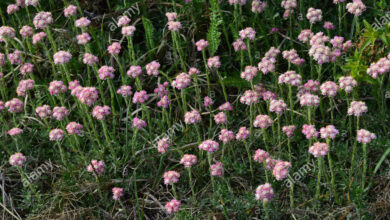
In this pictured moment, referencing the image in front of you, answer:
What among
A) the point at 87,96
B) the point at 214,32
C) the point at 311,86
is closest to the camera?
the point at 87,96

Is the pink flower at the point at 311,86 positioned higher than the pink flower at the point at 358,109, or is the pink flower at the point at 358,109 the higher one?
the pink flower at the point at 358,109

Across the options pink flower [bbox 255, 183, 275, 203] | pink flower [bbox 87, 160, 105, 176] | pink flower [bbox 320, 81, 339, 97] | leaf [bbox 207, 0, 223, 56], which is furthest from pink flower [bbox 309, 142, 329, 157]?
leaf [bbox 207, 0, 223, 56]

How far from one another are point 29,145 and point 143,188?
1270 millimetres

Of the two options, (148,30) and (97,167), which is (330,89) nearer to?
(97,167)

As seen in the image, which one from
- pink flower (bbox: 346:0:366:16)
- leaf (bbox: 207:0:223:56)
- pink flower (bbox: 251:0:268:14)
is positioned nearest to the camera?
pink flower (bbox: 346:0:366:16)

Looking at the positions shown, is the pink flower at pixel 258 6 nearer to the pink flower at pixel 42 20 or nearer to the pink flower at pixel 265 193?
the pink flower at pixel 42 20

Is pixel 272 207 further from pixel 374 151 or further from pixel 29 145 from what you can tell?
pixel 29 145

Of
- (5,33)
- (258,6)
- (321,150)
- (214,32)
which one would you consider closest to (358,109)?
(321,150)

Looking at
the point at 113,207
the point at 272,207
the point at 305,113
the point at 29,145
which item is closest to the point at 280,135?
the point at 305,113

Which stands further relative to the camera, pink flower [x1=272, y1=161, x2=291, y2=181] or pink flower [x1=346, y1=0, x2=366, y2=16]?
pink flower [x1=346, y1=0, x2=366, y2=16]

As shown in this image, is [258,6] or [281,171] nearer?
[281,171]

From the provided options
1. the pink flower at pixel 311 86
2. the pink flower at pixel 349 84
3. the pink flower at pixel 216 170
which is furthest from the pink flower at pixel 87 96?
the pink flower at pixel 349 84

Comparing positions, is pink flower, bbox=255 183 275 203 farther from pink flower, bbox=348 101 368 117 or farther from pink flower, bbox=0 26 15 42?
pink flower, bbox=0 26 15 42

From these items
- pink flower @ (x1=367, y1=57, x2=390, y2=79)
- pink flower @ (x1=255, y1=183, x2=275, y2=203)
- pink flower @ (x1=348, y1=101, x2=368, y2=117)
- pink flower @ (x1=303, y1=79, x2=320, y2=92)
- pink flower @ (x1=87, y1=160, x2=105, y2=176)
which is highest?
pink flower @ (x1=367, y1=57, x2=390, y2=79)
